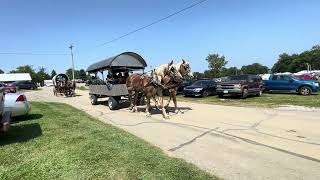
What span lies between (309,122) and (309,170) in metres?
6.27

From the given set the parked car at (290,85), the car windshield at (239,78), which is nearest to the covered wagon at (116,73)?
the car windshield at (239,78)

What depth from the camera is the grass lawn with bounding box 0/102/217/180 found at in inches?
234

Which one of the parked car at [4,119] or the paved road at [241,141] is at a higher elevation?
the parked car at [4,119]

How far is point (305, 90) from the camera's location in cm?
2691

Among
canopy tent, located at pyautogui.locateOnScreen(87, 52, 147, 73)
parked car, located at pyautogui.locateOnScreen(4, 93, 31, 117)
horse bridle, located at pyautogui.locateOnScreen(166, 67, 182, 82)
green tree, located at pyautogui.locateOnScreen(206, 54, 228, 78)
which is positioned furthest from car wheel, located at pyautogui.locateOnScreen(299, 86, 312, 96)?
green tree, located at pyautogui.locateOnScreen(206, 54, 228, 78)

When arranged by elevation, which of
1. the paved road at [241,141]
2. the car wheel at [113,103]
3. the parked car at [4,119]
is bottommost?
the paved road at [241,141]

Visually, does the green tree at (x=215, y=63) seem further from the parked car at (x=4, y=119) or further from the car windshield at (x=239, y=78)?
the parked car at (x=4, y=119)

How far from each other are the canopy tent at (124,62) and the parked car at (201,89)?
897 cm

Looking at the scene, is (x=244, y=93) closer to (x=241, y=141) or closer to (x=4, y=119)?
(x=241, y=141)

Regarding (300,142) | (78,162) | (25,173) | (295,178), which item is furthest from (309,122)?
(25,173)

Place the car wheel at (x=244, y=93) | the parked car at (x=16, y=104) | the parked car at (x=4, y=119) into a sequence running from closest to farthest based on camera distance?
the parked car at (x=4, y=119) → the parked car at (x=16, y=104) → the car wheel at (x=244, y=93)

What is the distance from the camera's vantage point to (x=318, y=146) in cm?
Result: 812

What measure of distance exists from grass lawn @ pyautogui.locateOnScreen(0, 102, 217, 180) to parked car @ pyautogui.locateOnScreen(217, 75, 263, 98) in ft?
52.6

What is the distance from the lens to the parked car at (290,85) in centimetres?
2666
